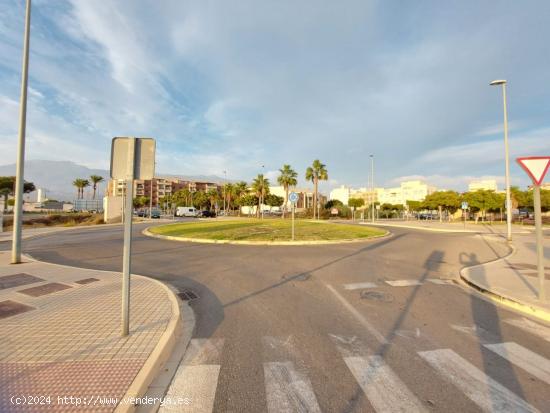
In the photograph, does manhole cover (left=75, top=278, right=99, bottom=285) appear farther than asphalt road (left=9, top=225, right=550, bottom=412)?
Yes

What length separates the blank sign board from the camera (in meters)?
3.90

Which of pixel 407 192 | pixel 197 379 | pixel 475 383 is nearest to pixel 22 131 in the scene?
pixel 197 379

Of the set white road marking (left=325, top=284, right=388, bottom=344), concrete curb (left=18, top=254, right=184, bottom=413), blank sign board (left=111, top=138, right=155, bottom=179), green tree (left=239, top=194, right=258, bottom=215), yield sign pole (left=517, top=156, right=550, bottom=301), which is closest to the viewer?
concrete curb (left=18, top=254, right=184, bottom=413)

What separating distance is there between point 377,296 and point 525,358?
284cm

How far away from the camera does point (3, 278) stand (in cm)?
724

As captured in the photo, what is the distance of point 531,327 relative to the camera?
4746mm

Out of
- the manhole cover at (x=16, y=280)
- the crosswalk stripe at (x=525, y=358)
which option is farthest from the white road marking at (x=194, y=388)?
the manhole cover at (x=16, y=280)

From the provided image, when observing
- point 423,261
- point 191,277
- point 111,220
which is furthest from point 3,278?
point 111,220

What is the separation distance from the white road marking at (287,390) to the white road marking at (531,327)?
164 inches

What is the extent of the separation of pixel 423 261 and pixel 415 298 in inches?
212

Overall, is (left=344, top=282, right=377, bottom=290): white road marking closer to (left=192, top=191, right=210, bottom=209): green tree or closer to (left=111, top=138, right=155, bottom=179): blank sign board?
(left=111, top=138, right=155, bottom=179): blank sign board

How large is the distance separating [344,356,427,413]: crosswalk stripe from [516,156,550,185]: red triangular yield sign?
5600 mm

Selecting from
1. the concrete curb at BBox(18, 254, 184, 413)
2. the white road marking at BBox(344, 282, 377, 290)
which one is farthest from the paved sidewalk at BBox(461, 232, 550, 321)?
the concrete curb at BBox(18, 254, 184, 413)

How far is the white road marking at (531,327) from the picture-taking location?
447 centimetres
